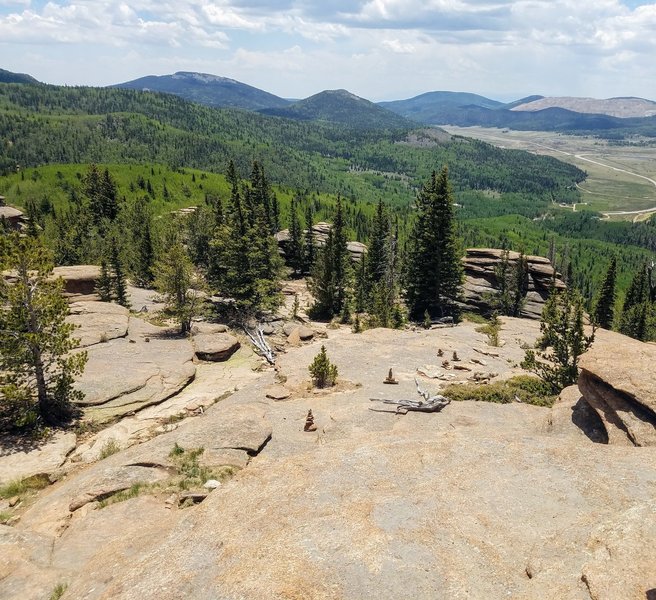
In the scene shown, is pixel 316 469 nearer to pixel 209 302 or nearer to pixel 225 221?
pixel 209 302

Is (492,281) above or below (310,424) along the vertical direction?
below

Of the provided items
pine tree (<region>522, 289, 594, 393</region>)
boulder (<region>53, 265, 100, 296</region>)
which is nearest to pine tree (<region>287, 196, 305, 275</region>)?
boulder (<region>53, 265, 100, 296</region>)

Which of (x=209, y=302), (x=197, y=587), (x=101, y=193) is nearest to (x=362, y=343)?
(x=209, y=302)

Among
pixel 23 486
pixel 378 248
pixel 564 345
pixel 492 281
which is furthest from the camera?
pixel 378 248

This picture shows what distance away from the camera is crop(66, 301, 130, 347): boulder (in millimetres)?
33688

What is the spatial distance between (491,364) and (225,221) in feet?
158

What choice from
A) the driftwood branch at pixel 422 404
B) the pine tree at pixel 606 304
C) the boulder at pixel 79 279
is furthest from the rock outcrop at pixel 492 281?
the boulder at pixel 79 279

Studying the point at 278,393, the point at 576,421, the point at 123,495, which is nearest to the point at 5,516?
the point at 123,495

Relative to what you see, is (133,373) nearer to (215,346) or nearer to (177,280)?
(215,346)

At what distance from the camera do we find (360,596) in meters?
9.33

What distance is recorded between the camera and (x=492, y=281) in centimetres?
7600

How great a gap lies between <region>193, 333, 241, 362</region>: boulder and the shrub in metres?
9.79

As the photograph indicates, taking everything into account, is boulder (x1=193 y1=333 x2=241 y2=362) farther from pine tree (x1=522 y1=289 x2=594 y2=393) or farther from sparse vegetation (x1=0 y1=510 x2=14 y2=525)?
pine tree (x1=522 y1=289 x2=594 y2=393)

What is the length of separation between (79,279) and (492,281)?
6184 centimetres
